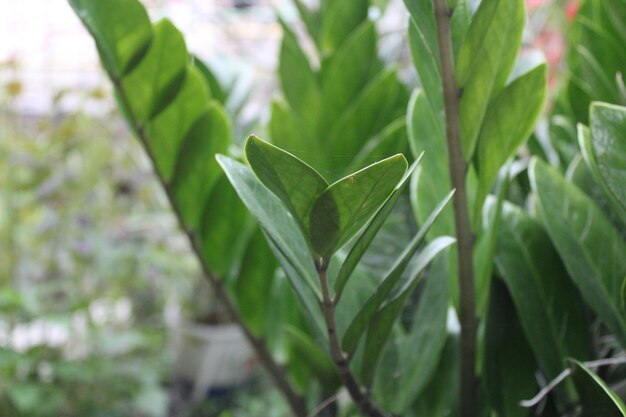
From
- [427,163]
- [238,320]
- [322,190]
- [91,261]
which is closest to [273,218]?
[322,190]

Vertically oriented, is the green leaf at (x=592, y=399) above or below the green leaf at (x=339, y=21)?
below

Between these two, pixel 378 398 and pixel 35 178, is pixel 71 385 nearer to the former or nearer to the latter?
pixel 35 178

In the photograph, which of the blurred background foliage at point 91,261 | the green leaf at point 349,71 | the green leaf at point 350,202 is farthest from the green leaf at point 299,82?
the blurred background foliage at point 91,261

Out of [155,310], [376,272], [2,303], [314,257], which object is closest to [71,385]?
[2,303]

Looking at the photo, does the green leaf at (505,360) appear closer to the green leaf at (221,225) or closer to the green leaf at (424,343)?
the green leaf at (424,343)

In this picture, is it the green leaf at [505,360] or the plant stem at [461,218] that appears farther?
the green leaf at [505,360]

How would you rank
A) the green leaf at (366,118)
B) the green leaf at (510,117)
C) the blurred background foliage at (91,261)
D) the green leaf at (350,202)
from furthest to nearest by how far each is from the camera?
the blurred background foliage at (91,261) < the green leaf at (366,118) < the green leaf at (510,117) < the green leaf at (350,202)
